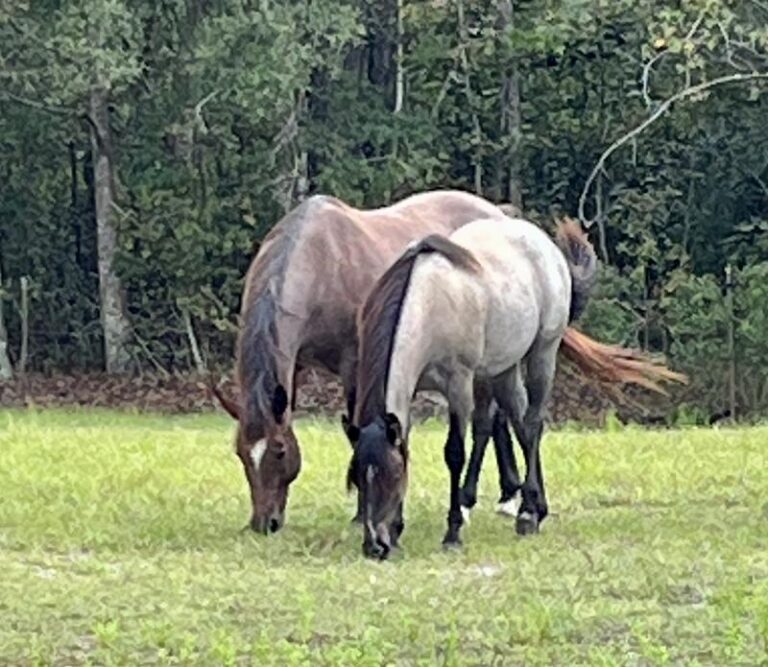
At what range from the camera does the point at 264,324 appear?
33.3ft

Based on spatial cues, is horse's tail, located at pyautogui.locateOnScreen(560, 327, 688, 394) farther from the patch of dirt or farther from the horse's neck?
the patch of dirt

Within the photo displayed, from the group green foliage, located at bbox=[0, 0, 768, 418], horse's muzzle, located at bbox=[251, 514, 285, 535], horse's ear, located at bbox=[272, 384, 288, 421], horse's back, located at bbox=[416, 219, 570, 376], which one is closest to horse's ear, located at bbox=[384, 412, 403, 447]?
horse's back, located at bbox=[416, 219, 570, 376]

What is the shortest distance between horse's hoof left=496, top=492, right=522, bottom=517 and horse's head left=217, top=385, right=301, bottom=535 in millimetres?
1557

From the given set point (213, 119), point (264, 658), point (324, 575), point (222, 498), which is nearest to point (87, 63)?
point (213, 119)

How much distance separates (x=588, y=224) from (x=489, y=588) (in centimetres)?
1593

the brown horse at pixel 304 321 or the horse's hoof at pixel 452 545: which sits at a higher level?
the brown horse at pixel 304 321

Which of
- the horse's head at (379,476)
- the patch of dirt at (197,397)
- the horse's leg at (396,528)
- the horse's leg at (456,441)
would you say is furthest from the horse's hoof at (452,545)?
the patch of dirt at (197,397)

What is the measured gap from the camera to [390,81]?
26.9 metres

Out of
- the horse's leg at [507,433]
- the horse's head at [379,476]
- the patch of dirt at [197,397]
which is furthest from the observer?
the patch of dirt at [197,397]

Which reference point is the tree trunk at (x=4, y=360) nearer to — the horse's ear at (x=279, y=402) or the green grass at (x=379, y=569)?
the green grass at (x=379, y=569)

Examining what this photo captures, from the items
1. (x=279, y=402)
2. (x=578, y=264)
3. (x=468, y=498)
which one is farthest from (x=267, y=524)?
(x=578, y=264)

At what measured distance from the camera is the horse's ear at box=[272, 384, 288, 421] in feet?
32.6

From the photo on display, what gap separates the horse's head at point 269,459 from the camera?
994 centimetres

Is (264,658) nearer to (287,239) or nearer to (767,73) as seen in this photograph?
(287,239)
